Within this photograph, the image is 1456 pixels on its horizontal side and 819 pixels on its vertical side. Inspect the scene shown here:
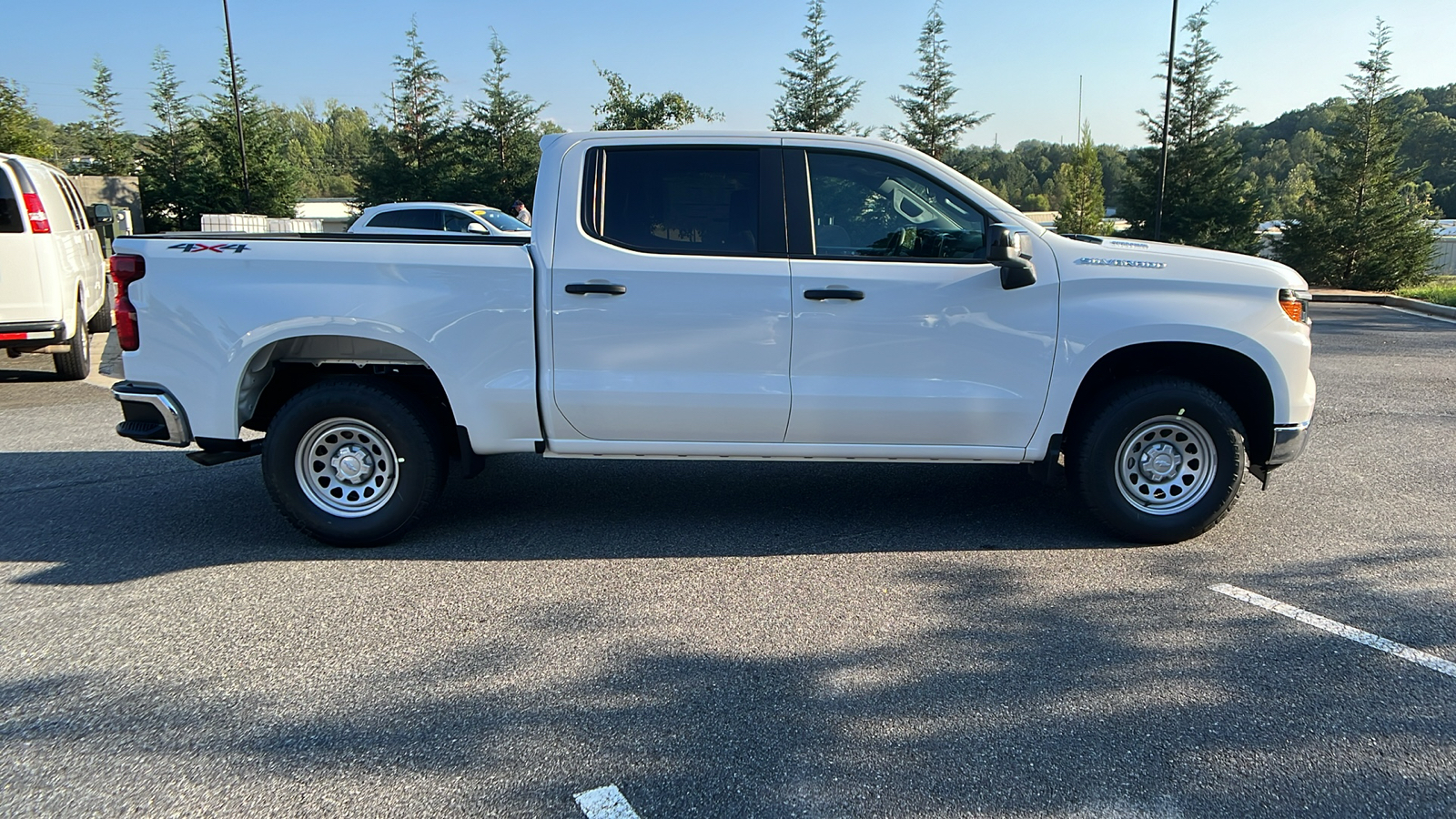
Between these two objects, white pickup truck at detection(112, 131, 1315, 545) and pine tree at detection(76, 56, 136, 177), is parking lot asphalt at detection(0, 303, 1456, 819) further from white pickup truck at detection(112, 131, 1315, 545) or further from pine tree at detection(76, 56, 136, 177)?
pine tree at detection(76, 56, 136, 177)

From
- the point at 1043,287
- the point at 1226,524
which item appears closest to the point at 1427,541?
the point at 1226,524

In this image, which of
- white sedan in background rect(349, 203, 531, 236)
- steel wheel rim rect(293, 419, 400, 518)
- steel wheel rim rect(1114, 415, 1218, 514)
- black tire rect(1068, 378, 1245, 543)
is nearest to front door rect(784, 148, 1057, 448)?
black tire rect(1068, 378, 1245, 543)

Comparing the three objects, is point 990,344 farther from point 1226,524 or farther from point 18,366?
point 18,366

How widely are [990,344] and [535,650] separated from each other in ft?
8.41

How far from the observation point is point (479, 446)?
Answer: 192 inches

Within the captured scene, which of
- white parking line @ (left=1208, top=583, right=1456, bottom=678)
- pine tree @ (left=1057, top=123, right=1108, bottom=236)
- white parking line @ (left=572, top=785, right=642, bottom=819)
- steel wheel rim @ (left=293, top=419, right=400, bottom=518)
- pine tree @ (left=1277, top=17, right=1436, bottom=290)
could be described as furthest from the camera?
pine tree @ (left=1057, top=123, right=1108, bottom=236)

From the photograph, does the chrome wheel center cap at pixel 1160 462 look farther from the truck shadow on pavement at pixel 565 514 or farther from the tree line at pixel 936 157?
the tree line at pixel 936 157

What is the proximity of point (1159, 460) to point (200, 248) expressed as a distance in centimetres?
483

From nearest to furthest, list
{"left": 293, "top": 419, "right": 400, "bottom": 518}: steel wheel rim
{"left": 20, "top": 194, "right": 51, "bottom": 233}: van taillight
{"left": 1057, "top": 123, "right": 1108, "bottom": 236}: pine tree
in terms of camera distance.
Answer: {"left": 293, "top": 419, "right": 400, "bottom": 518}: steel wheel rim, {"left": 20, "top": 194, "right": 51, "bottom": 233}: van taillight, {"left": 1057, "top": 123, "right": 1108, "bottom": 236}: pine tree

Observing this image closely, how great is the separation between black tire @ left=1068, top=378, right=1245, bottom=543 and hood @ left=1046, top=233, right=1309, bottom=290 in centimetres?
55

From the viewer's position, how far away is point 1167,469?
4.98m

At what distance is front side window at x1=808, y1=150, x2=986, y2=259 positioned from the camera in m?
4.80

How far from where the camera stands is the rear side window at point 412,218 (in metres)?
17.5

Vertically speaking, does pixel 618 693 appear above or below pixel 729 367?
below
